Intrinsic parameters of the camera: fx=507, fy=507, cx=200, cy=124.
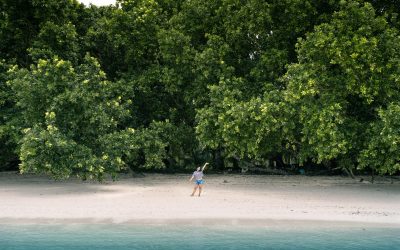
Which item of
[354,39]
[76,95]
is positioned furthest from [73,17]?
[354,39]

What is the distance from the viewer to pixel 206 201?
22.6 meters

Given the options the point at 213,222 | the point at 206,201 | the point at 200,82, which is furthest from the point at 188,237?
the point at 200,82

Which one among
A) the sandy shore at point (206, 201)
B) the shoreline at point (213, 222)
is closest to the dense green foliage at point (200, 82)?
the sandy shore at point (206, 201)

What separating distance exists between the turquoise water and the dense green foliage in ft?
25.0

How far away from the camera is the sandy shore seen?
1861 cm

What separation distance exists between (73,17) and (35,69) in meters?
7.63

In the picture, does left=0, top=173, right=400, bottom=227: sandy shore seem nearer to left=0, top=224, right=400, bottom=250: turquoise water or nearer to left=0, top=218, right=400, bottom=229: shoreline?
left=0, top=218, right=400, bottom=229: shoreline

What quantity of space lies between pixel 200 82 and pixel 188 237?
16650mm

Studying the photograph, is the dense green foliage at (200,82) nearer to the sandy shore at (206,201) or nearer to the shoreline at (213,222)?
the sandy shore at (206,201)

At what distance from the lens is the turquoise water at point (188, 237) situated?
15.0 m

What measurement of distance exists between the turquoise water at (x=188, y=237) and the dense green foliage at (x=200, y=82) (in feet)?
25.0

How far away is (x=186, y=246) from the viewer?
49.1 ft

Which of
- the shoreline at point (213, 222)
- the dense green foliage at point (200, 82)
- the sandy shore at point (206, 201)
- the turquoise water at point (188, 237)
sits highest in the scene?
the dense green foliage at point (200, 82)

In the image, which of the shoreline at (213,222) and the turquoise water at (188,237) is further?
the shoreline at (213,222)
